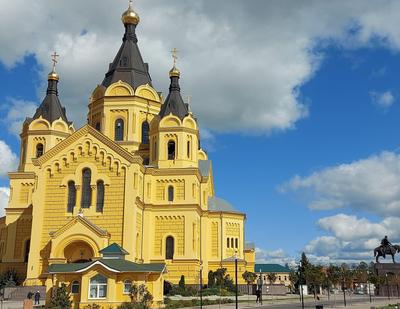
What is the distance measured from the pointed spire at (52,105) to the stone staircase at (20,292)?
55.6 ft

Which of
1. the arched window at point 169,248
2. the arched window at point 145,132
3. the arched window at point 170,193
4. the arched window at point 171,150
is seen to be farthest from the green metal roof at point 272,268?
the arched window at point 171,150

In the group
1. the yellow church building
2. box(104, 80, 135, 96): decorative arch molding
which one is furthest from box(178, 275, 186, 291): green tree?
box(104, 80, 135, 96): decorative arch molding

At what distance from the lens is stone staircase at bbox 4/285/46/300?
3884cm

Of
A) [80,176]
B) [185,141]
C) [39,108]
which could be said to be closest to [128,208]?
[80,176]

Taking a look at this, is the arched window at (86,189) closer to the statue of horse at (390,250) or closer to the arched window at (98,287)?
the arched window at (98,287)

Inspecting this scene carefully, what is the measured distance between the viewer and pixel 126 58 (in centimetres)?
5272

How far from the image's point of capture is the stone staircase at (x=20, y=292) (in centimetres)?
3884

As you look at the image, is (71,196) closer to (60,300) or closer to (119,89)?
(119,89)

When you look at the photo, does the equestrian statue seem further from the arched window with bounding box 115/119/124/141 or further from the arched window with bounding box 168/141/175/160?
the arched window with bounding box 115/119/124/141

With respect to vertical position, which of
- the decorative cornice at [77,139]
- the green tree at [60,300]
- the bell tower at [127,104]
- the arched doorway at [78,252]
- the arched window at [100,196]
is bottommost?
the green tree at [60,300]

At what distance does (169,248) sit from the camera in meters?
45.5

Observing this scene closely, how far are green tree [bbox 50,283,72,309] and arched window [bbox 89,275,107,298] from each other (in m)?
1.48

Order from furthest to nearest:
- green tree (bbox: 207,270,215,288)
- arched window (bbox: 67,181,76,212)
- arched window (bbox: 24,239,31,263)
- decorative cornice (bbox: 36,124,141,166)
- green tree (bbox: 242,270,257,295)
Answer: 1. green tree (bbox: 242,270,257,295)
2. arched window (bbox: 24,239,31,263)
3. green tree (bbox: 207,270,215,288)
4. decorative cornice (bbox: 36,124,141,166)
5. arched window (bbox: 67,181,76,212)

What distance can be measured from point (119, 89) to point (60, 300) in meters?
25.5
